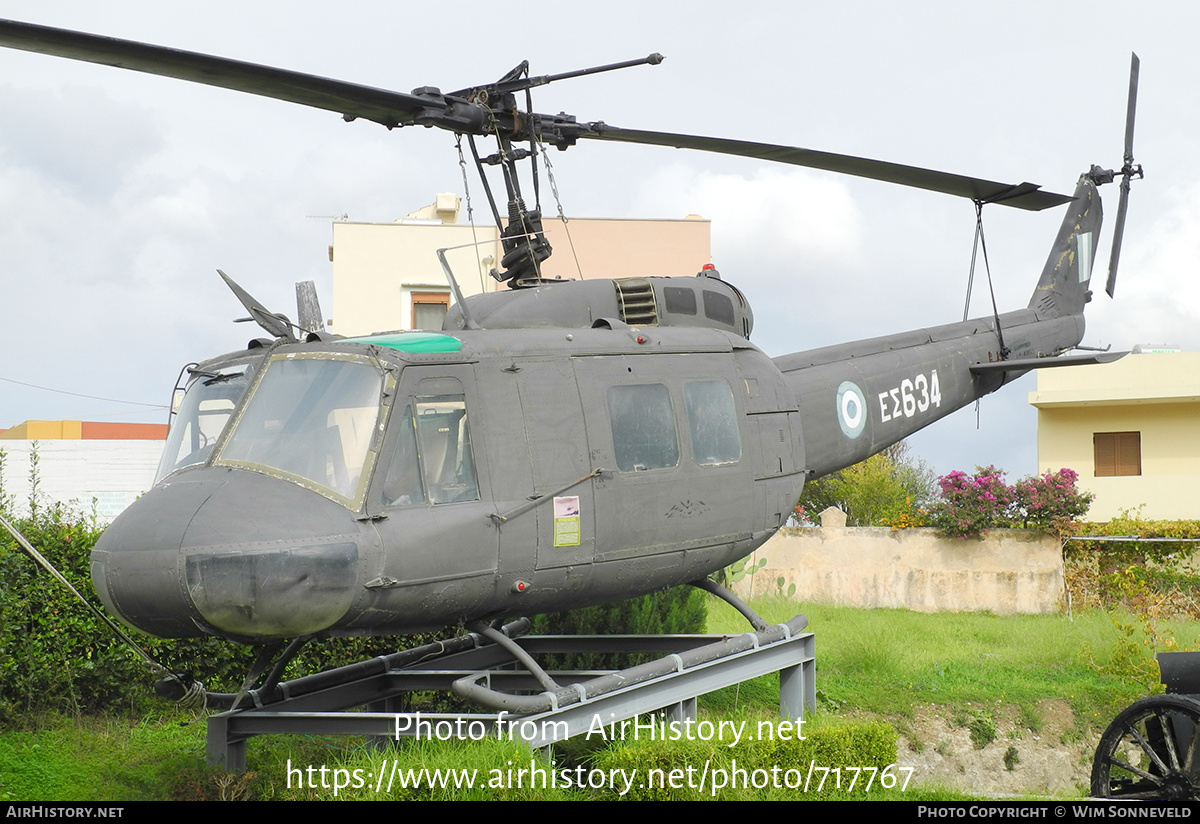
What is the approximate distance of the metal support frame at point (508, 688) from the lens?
6.80m

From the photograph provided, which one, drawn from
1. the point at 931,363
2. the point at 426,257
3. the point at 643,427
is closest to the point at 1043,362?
the point at 931,363

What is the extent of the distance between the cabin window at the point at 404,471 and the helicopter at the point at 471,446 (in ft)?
0.04

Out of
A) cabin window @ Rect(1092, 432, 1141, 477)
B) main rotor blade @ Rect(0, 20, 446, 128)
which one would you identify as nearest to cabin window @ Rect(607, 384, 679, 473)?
main rotor blade @ Rect(0, 20, 446, 128)

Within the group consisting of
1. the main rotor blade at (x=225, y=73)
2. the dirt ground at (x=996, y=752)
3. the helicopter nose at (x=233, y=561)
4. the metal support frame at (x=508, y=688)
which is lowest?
the dirt ground at (x=996, y=752)

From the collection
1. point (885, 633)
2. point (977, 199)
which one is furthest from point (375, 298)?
point (977, 199)

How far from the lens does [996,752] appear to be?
408 inches

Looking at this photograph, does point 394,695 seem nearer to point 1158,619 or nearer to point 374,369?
point 374,369

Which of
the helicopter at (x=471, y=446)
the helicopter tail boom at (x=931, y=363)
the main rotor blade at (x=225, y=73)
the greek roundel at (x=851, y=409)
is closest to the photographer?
the main rotor blade at (x=225, y=73)

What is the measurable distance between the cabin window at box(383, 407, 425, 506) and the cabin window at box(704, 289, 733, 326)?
324cm

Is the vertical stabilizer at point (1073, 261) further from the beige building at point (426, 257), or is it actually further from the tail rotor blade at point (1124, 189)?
the beige building at point (426, 257)

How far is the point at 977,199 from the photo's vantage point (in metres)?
10.7

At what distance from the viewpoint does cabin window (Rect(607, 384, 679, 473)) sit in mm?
7605

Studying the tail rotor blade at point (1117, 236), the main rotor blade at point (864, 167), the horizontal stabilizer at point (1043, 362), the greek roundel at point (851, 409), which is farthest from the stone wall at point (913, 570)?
the greek roundel at point (851, 409)

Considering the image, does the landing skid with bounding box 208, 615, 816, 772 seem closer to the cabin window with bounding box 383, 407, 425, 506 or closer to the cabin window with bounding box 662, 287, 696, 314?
the cabin window with bounding box 383, 407, 425, 506
